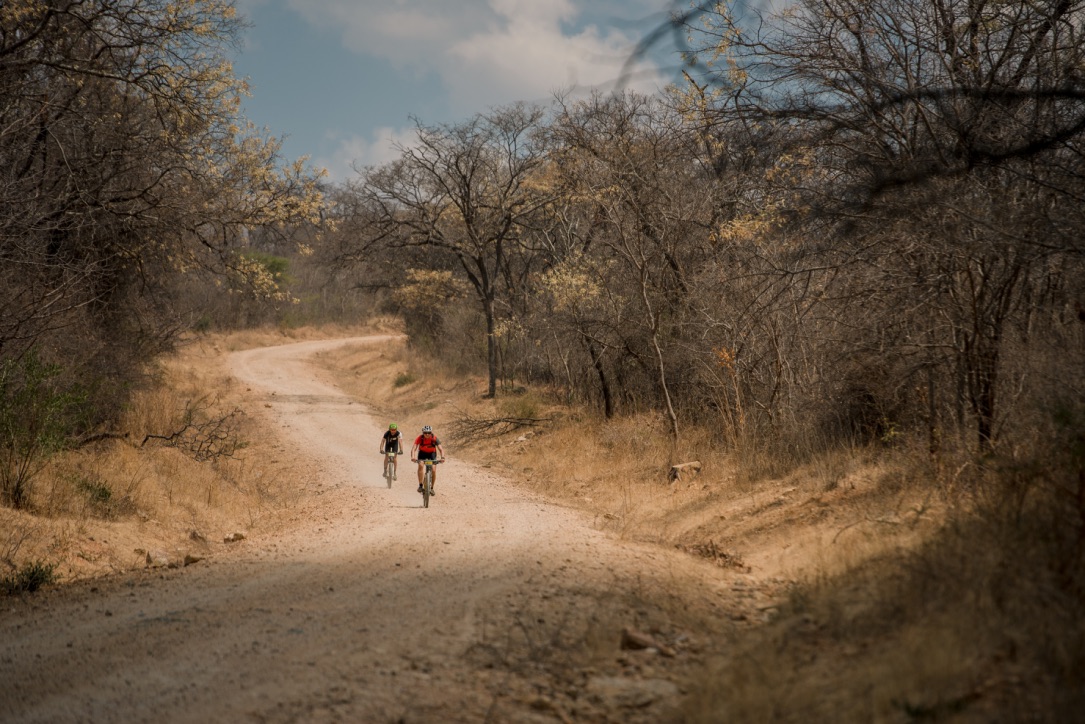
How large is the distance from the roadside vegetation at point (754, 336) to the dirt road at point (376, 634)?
0.74 metres

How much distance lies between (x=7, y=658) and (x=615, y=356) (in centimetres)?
1419

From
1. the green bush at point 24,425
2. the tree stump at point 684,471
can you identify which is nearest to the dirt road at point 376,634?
the green bush at point 24,425

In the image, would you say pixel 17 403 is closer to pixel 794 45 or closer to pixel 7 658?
pixel 7 658

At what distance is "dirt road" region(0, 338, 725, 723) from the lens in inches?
177

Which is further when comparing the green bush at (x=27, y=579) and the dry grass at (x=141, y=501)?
the dry grass at (x=141, y=501)

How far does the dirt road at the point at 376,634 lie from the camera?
450cm

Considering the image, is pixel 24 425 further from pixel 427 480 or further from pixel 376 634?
pixel 376 634

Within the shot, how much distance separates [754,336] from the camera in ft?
43.7

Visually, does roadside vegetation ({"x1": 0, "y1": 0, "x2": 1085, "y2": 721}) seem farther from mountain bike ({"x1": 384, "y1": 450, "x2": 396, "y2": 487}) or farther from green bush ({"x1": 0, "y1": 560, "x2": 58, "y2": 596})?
mountain bike ({"x1": 384, "y1": 450, "x2": 396, "y2": 487})

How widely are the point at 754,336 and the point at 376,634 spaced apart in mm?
9380

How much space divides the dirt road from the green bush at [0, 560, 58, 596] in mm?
353

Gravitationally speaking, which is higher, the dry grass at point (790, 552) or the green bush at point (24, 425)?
the green bush at point (24, 425)

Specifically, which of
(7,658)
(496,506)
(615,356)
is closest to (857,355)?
(496,506)

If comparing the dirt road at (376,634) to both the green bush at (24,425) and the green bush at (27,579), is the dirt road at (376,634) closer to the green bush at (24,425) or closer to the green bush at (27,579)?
the green bush at (27,579)
